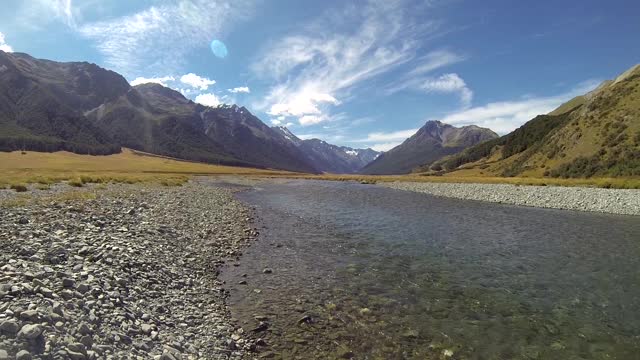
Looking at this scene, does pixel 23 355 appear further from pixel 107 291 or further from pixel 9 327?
pixel 107 291

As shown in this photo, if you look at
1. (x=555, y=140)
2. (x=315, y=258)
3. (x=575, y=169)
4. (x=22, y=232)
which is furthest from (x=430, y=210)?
(x=555, y=140)

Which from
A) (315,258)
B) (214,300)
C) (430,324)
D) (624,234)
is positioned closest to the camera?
(430,324)

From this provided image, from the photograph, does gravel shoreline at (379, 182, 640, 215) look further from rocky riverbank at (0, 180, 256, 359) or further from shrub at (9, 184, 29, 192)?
shrub at (9, 184, 29, 192)

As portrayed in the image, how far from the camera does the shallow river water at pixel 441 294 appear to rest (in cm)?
1230

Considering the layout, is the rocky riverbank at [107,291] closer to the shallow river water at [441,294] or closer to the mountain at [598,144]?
the shallow river water at [441,294]

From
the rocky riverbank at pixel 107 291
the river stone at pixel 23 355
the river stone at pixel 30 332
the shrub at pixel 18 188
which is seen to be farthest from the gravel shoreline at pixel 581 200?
the shrub at pixel 18 188

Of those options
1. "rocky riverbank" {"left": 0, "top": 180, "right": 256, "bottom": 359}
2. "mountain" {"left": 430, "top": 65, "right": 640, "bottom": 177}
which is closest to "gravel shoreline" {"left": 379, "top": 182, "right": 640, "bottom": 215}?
"mountain" {"left": 430, "top": 65, "right": 640, "bottom": 177}

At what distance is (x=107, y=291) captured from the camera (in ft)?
40.8

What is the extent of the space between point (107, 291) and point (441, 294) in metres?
13.7

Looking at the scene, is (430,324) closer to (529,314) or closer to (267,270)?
(529,314)

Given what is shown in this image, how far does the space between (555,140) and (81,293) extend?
156822 millimetres

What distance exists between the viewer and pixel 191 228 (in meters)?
28.2

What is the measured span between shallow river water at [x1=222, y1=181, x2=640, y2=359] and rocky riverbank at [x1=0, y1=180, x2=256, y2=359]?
1.58m

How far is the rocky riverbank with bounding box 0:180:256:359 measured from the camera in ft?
29.3
